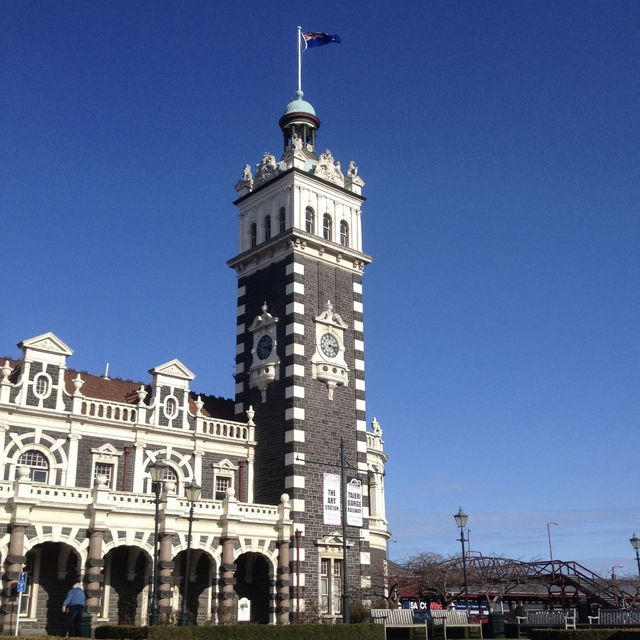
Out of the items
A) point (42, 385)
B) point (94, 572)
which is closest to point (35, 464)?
point (42, 385)

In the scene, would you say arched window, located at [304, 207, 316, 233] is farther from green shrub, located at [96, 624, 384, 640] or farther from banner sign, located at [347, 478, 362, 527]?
green shrub, located at [96, 624, 384, 640]

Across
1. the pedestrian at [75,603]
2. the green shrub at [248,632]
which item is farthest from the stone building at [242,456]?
the pedestrian at [75,603]

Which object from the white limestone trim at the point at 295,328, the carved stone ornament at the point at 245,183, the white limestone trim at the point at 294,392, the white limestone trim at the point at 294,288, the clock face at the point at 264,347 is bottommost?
the white limestone trim at the point at 294,392

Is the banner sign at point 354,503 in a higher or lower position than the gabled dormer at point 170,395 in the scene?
lower

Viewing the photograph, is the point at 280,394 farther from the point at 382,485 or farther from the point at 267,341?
the point at 382,485

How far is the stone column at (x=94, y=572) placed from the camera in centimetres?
3794

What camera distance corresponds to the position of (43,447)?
139 ft

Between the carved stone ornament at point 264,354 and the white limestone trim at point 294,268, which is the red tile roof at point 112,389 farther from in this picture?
the white limestone trim at point 294,268

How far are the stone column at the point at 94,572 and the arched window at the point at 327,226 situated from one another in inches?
952

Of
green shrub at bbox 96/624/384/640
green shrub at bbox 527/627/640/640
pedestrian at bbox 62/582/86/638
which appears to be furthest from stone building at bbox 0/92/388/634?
green shrub at bbox 527/627/640/640

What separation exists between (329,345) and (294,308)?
133 inches

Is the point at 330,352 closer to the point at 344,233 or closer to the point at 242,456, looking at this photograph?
the point at 242,456

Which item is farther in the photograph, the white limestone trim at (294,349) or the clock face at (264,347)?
the clock face at (264,347)

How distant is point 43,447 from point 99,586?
8038 millimetres
